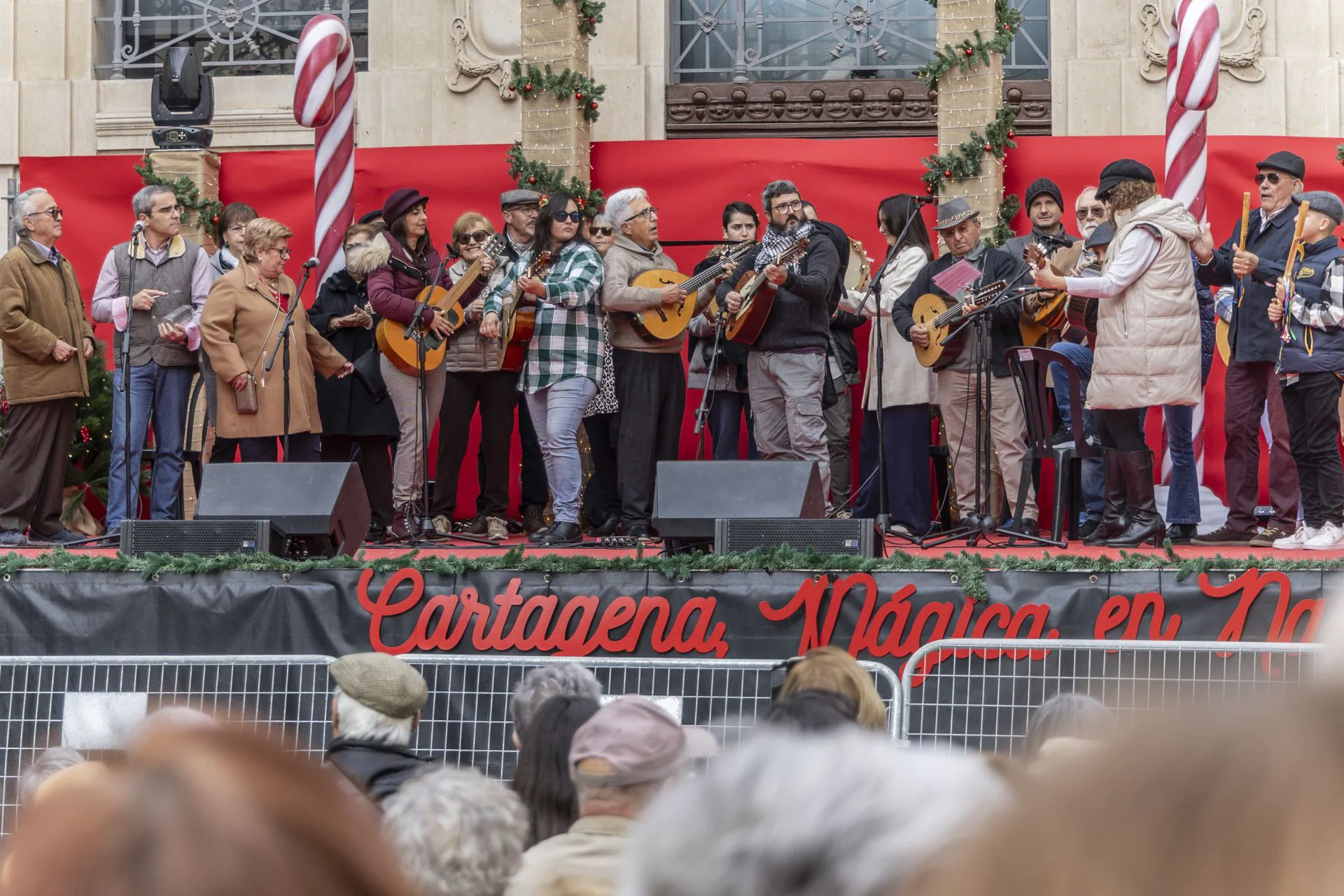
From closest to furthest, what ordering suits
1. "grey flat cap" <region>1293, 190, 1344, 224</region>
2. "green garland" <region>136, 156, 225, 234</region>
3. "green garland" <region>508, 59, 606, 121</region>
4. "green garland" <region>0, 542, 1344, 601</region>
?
"green garland" <region>0, 542, 1344, 601</region>
"grey flat cap" <region>1293, 190, 1344, 224</region>
"green garland" <region>508, 59, 606, 121</region>
"green garland" <region>136, 156, 225, 234</region>

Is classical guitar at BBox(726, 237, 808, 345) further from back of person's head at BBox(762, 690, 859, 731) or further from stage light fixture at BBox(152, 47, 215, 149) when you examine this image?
back of person's head at BBox(762, 690, 859, 731)

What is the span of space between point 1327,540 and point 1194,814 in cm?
734

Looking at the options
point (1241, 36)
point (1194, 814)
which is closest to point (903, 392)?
point (1241, 36)

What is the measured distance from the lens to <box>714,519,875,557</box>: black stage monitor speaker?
674cm

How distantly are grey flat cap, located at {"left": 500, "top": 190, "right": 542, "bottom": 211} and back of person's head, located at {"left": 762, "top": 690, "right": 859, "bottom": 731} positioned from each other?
6.34 metres

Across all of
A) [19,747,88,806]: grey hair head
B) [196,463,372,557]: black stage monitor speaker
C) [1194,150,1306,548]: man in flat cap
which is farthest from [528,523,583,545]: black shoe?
[19,747,88,806]: grey hair head

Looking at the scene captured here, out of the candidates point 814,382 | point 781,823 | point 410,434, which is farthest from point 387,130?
point 781,823

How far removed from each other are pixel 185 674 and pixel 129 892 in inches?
209

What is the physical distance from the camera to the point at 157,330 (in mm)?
9055

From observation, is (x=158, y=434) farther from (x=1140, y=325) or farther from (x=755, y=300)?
(x=1140, y=325)

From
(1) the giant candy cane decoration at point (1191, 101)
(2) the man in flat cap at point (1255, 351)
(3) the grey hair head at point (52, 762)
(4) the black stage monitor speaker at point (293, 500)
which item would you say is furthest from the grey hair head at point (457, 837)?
(1) the giant candy cane decoration at point (1191, 101)

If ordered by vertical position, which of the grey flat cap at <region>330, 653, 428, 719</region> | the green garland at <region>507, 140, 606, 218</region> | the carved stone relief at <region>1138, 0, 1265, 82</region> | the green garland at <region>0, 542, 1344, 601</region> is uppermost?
the carved stone relief at <region>1138, 0, 1265, 82</region>

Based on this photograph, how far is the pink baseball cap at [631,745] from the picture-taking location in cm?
260

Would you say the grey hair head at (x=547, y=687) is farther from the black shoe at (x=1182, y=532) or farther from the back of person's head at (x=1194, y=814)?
the black shoe at (x=1182, y=532)
